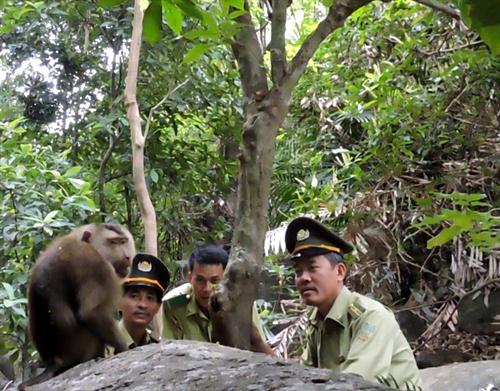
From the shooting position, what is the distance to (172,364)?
2021 mm

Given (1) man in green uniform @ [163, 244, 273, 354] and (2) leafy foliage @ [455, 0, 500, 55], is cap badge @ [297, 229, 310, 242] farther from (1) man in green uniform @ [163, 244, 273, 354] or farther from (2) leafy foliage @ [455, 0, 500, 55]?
(2) leafy foliage @ [455, 0, 500, 55]

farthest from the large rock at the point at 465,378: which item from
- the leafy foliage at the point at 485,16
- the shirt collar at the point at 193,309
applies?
the leafy foliage at the point at 485,16

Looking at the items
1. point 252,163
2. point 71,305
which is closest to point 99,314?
point 71,305

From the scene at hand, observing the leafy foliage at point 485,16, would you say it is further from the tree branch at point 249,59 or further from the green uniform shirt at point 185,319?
the green uniform shirt at point 185,319

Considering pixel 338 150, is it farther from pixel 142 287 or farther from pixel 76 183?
pixel 142 287

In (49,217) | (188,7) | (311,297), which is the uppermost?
(188,7)

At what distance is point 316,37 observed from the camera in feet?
8.17

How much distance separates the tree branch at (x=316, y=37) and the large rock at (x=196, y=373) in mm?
889

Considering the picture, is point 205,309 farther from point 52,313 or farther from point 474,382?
point 474,382

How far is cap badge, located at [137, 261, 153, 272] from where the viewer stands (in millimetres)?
3532

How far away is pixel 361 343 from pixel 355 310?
0.18 meters

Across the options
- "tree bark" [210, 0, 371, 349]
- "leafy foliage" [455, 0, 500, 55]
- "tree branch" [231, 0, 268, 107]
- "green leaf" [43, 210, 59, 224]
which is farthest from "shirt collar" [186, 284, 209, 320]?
"leafy foliage" [455, 0, 500, 55]

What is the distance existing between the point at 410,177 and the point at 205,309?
3.12 m

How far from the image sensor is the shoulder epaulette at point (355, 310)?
2.87 m
